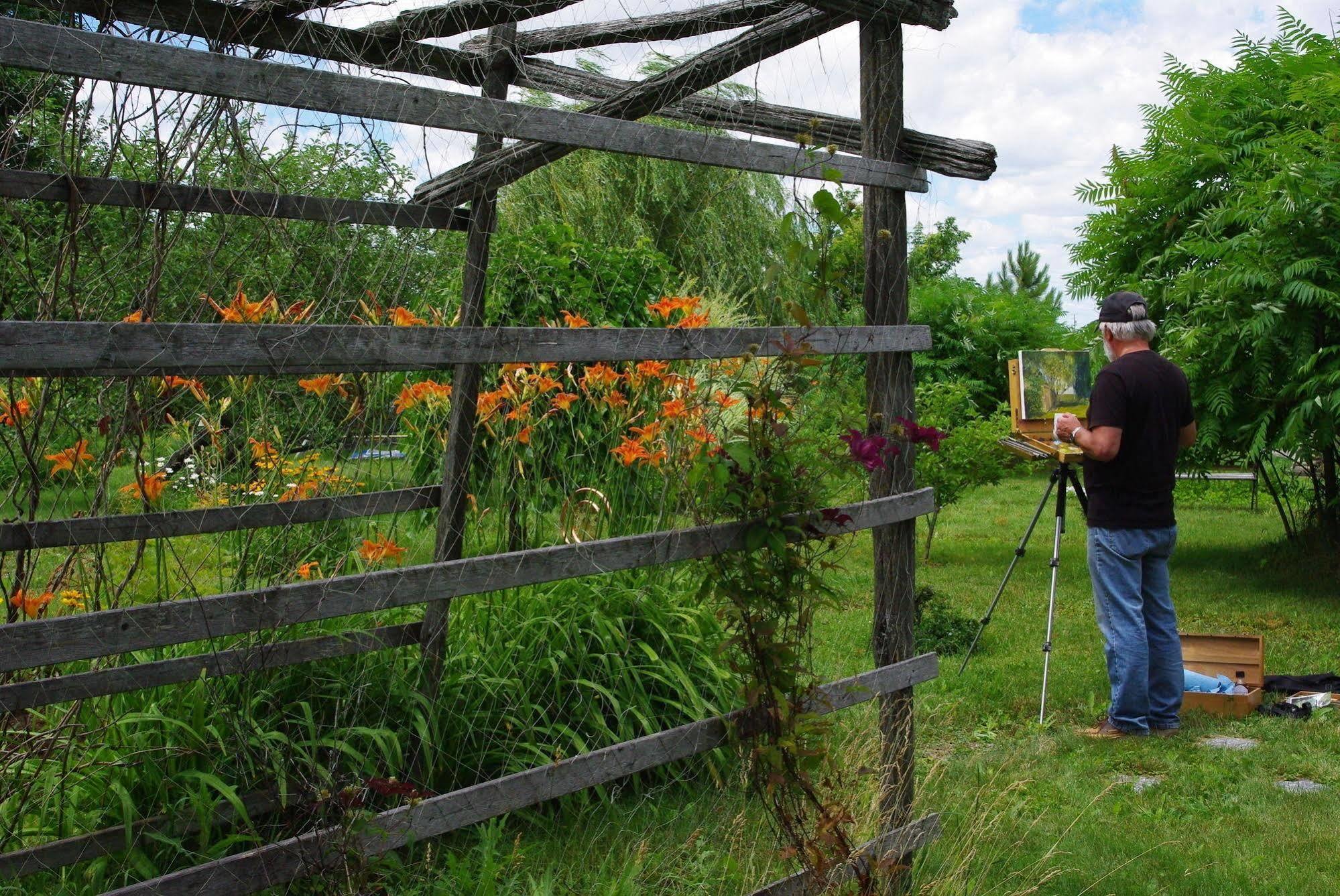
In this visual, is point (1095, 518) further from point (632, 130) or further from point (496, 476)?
point (632, 130)

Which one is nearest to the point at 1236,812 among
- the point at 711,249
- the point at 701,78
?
the point at 701,78

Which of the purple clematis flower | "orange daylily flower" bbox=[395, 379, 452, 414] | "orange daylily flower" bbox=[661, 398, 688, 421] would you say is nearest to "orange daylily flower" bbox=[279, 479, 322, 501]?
"orange daylily flower" bbox=[395, 379, 452, 414]

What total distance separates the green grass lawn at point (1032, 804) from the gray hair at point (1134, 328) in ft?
5.90

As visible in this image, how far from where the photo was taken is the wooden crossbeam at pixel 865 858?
324 centimetres

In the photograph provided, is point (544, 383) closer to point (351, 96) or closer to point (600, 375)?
point (600, 375)

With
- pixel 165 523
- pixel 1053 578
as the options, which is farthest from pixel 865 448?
pixel 1053 578

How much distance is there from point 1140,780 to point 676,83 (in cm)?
355

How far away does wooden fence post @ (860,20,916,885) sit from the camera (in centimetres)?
362

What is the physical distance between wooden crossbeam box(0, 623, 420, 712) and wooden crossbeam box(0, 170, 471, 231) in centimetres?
107

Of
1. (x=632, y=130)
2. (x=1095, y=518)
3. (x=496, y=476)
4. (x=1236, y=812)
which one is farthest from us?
(x=1095, y=518)

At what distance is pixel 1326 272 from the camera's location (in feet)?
26.2

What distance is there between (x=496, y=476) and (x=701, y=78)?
5.44 ft

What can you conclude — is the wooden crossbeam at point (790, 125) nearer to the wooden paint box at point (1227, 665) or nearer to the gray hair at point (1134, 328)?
the gray hair at point (1134, 328)

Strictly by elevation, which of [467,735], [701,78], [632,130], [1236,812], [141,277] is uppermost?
[701,78]
